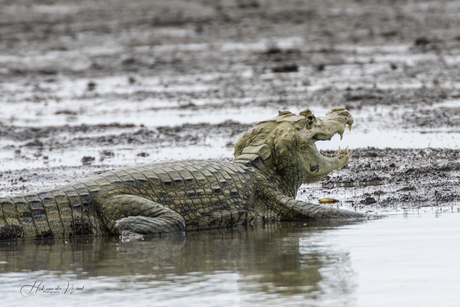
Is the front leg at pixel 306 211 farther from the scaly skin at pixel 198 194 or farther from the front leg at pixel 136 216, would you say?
the front leg at pixel 136 216

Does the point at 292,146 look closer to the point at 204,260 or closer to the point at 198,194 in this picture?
the point at 198,194

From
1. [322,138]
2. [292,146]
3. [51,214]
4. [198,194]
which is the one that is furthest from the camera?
[322,138]

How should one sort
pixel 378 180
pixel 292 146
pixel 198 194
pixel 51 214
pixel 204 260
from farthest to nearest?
pixel 378 180 → pixel 292 146 → pixel 198 194 → pixel 51 214 → pixel 204 260

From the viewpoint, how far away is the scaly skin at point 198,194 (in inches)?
218

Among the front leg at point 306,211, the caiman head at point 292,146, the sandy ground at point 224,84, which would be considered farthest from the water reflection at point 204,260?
the sandy ground at point 224,84

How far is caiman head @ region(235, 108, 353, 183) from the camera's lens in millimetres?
6555

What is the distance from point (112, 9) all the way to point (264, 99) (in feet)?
47.5

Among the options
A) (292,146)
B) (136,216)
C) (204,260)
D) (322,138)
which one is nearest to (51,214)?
(136,216)

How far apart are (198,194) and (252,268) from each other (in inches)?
84.5

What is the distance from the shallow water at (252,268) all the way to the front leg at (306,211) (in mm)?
490

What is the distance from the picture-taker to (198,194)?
5953mm

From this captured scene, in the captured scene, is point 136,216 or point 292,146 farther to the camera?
point 292,146

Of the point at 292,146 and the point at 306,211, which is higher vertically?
the point at 292,146

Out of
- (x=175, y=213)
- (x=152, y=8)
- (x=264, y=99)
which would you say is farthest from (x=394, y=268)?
(x=152, y=8)
